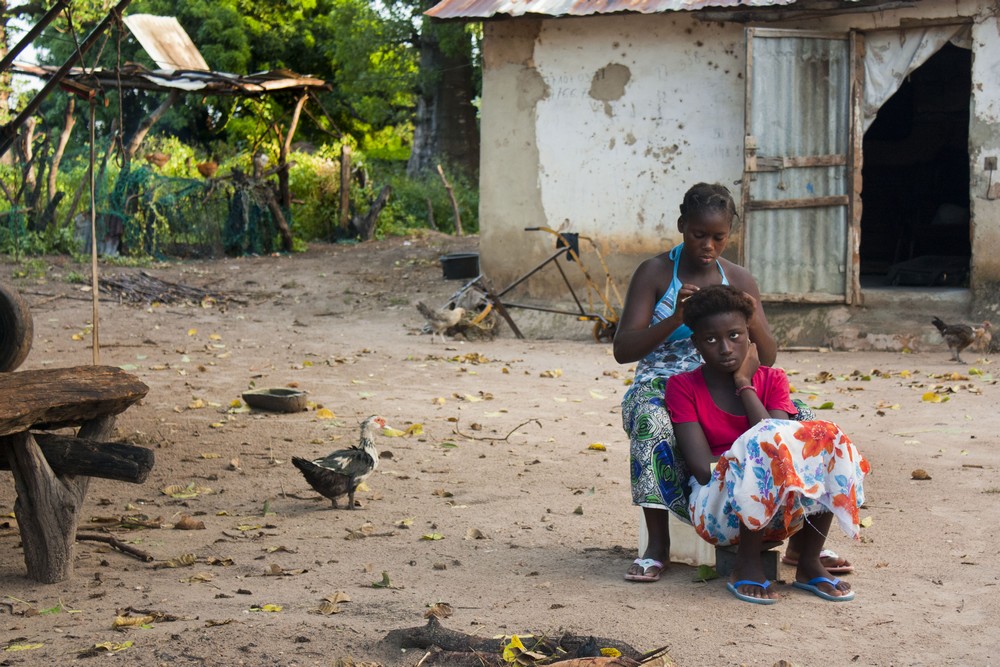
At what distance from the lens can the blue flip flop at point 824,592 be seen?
3.75m

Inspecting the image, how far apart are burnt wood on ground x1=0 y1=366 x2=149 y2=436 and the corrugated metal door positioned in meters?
7.39

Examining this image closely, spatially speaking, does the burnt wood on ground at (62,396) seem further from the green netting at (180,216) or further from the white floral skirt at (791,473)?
the green netting at (180,216)

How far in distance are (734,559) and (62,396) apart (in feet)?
7.90

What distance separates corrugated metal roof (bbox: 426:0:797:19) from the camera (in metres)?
10.3

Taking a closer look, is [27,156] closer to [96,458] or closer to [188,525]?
[188,525]

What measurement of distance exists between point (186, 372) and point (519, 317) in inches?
160

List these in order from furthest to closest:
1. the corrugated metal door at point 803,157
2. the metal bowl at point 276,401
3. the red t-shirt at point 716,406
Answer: the corrugated metal door at point 803,157 → the metal bowl at point 276,401 → the red t-shirt at point 716,406

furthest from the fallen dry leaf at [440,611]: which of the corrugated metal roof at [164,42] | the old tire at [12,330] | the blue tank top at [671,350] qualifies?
the corrugated metal roof at [164,42]

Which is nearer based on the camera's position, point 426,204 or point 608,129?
Answer: point 608,129

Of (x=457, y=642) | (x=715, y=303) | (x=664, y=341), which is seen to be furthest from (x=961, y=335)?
(x=457, y=642)

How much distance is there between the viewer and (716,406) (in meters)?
3.96

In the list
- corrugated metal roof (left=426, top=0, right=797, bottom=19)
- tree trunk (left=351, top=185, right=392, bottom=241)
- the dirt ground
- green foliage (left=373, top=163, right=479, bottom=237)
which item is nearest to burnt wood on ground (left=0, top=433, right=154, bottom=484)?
the dirt ground

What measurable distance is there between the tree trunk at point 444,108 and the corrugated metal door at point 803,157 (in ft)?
34.1

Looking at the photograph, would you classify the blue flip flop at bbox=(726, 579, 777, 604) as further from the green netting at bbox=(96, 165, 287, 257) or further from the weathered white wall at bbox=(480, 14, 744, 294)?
the green netting at bbox=(96, 165, 287, 257)
